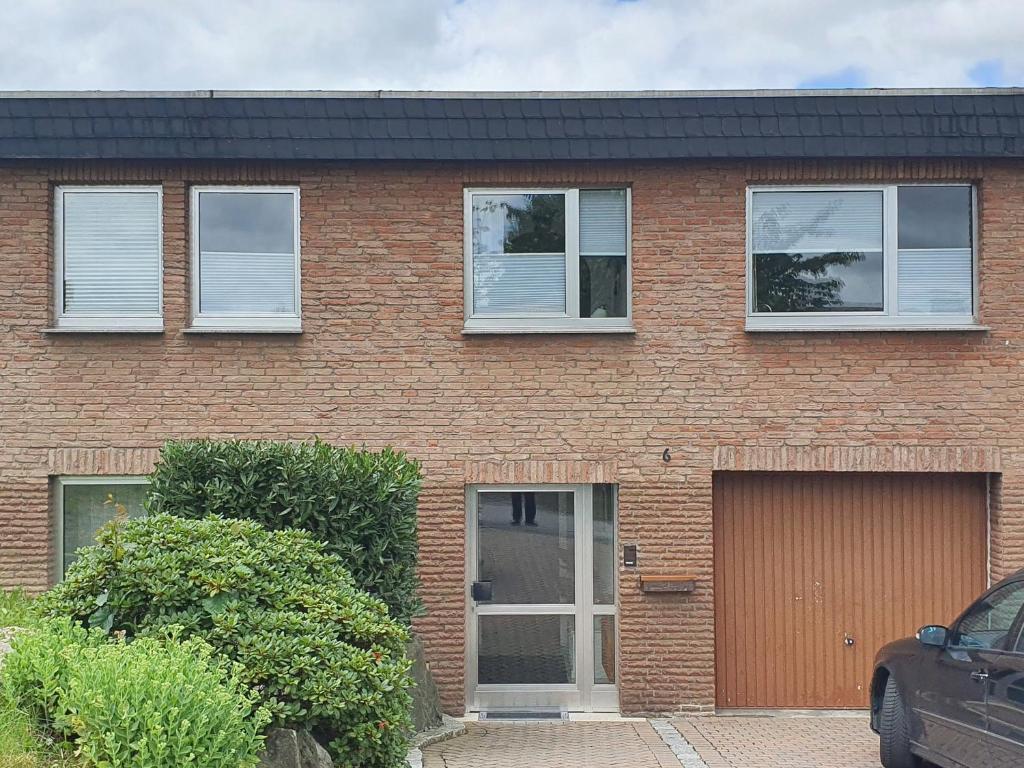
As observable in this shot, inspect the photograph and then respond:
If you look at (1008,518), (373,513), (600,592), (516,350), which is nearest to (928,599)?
(1008,518)

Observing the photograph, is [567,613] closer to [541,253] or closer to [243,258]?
[541,253]

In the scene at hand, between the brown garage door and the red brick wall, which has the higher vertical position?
the red brick wall

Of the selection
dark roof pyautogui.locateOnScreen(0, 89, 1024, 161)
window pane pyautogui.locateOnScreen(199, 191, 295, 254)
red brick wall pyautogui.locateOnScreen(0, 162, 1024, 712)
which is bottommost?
red brick wall pyautogui.locateOnScreen(0, 162, 1024, 712)

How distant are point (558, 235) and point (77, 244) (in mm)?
4718

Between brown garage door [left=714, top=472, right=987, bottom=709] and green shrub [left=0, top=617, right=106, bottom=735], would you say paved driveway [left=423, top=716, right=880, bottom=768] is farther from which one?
green shrub [left=0, top=617, right=106, bottom=735]

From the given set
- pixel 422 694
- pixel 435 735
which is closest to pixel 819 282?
pixel 422 694

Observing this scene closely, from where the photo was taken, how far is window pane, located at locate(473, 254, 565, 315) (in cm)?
1036

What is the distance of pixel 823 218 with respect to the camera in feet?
33.9

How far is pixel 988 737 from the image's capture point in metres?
6.58

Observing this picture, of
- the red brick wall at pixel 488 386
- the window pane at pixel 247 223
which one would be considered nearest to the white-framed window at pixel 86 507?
the red brick wall at pixel 488 386

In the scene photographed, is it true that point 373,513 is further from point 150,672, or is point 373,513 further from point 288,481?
point 150,672

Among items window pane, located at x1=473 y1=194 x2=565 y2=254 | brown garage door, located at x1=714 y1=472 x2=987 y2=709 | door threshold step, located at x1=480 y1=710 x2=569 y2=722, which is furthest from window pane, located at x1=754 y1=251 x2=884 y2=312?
door threshold step, located at x1=480 y1=710 x2=569 y2=722

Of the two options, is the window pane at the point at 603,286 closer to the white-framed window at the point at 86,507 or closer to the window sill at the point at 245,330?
the window sill at the point at 245,330

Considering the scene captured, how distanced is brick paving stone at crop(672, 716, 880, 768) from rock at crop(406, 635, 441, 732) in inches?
88.9
